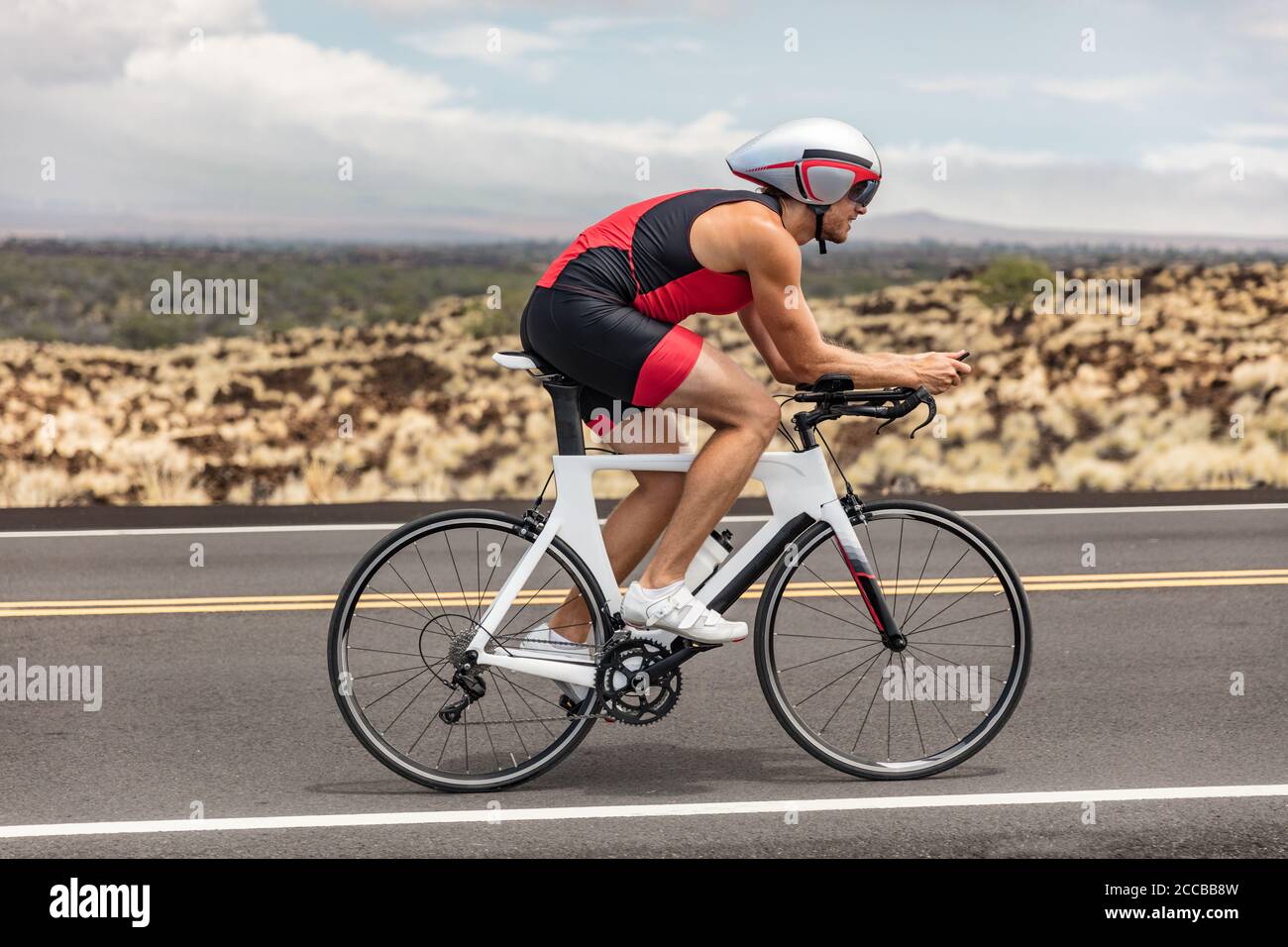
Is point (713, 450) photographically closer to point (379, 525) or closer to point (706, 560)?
point (706, 560)

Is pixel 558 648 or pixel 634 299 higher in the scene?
pixel 634 299

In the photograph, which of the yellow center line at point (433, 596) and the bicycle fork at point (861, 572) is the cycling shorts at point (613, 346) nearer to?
the bicycle fork at point (861, 572)

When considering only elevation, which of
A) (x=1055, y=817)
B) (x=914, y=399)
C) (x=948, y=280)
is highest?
(x=948, y=280)

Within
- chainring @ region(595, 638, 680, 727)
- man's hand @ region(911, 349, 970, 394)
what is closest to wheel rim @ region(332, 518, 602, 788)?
chainring @ region(595, 638, 680, 727)

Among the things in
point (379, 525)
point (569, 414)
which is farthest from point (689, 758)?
point (379, 525)

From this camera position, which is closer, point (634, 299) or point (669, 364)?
point (669, 364)

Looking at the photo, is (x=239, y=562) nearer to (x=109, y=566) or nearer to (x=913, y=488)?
(x=109, y=566)

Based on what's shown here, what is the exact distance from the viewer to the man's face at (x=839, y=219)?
5.02 meters

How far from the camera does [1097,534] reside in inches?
431

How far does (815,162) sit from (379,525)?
24.8ft

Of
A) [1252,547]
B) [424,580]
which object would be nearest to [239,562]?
[424,580]

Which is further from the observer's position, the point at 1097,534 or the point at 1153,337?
the point at 1153,337

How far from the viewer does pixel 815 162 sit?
4891mm

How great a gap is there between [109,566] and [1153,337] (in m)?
26.9
